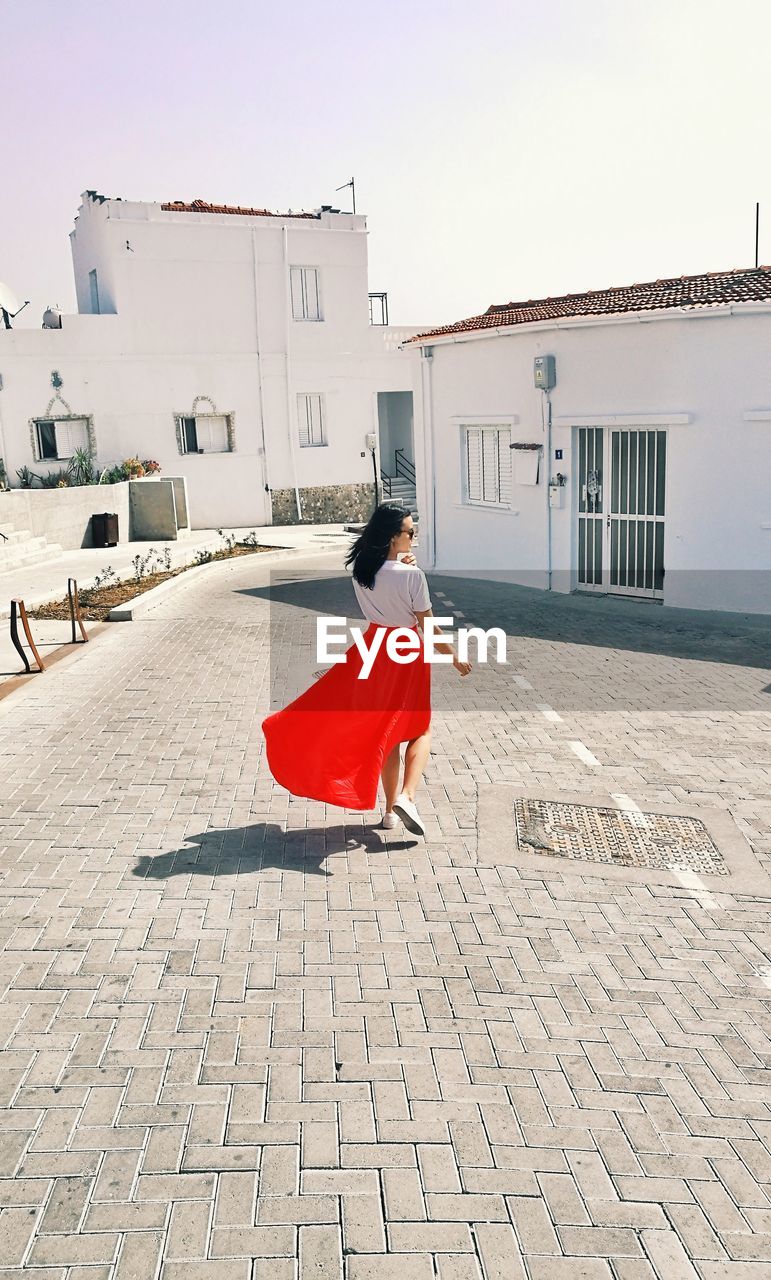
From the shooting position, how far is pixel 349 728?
6.31 meters

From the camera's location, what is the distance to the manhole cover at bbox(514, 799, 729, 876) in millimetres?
6191

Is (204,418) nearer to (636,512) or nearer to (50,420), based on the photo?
(50,420)

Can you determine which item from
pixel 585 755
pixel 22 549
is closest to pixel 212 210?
pixel 22 549

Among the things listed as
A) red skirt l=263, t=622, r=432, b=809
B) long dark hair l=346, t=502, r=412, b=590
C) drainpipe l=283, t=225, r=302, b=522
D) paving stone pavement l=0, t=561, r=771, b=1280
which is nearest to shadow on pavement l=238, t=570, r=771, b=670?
paving stone pavement l=0, t=561, r=771, b=1280

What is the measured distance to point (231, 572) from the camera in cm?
1966

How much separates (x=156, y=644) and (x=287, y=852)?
22.2 ft

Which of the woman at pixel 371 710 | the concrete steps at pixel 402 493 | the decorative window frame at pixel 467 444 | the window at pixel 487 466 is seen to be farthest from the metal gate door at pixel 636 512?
the concrete steps at pixel 402 493

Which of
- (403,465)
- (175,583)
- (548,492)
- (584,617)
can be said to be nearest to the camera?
(584,617)

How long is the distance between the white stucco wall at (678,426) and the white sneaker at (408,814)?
27.6 ft

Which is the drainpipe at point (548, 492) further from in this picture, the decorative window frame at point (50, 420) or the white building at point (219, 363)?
the decorative window frame at point (50, 420)

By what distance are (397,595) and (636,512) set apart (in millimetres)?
9010

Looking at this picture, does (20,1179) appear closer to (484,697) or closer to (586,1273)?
(586,1273)

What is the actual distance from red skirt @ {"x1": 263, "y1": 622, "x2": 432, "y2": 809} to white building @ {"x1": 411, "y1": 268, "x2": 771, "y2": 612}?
27.3 feet

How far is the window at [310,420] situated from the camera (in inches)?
1108
